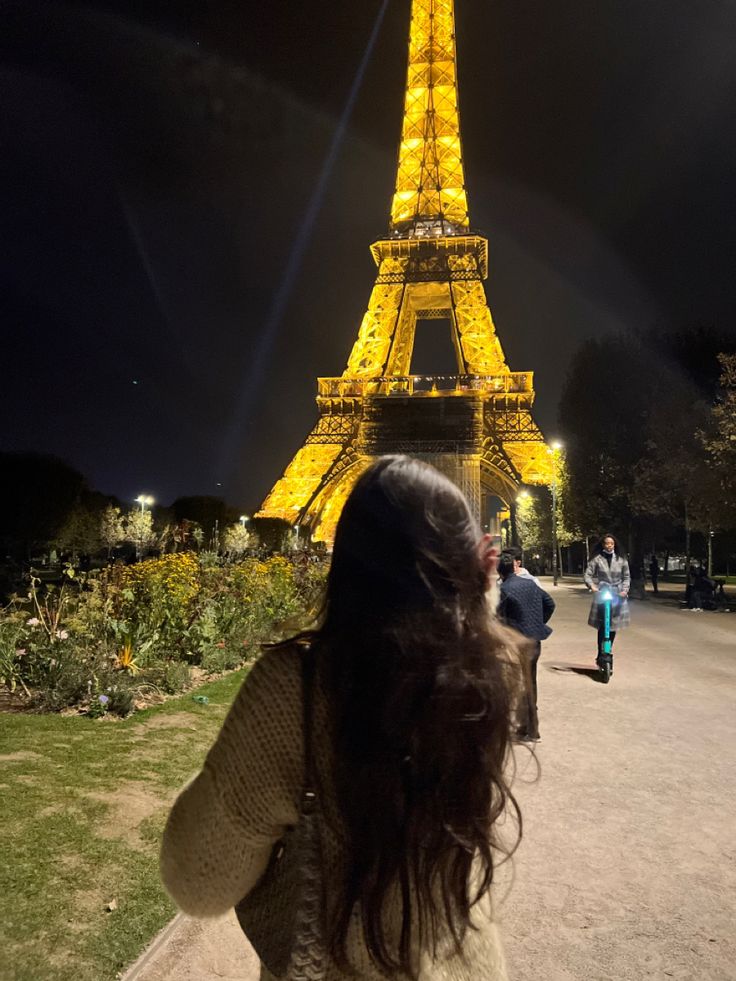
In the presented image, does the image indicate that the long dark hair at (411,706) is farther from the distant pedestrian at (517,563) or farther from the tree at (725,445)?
the tree at (725,445)

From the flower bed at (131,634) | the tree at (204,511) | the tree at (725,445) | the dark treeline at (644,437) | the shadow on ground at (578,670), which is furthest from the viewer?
the tree at (204,511)

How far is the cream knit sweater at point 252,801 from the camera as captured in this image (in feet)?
4.04

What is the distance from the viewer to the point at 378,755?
1244mm

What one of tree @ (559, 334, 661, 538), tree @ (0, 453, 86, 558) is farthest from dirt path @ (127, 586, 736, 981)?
tree @ (0, 453, 86, 558)

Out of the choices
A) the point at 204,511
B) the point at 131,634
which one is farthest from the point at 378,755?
the point at 204,511

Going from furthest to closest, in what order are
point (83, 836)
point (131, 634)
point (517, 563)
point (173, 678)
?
point (131, 634), point (173, 678), point (517, 563), point (83, 836)

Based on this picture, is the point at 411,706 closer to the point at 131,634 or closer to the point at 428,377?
the point at 131,634

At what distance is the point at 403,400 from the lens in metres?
49.1

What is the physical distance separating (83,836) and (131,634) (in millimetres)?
4901

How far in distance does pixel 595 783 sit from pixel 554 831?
1.13m

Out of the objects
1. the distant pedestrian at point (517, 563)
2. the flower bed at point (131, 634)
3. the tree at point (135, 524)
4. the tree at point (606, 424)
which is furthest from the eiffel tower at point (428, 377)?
the distant pedestrian at point (517, 563)

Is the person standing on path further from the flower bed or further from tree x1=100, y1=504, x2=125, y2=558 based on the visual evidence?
tree x1=100, y1=504, x2=125, y2=558

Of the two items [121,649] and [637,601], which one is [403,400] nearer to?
[637,601]

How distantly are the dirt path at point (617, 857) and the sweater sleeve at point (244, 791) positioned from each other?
59 centimetres
